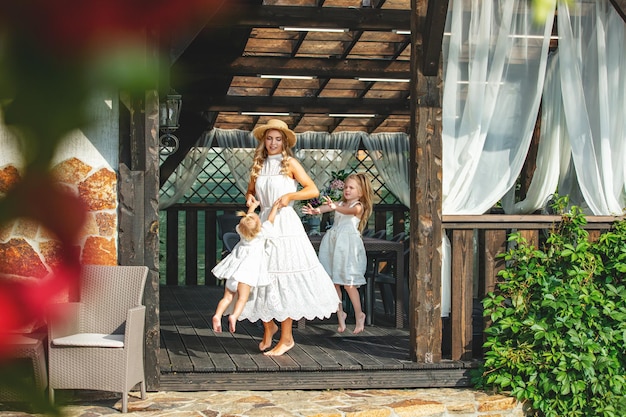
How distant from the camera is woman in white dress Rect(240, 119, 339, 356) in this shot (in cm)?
464

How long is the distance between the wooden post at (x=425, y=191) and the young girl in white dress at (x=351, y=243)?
1209 millimetres

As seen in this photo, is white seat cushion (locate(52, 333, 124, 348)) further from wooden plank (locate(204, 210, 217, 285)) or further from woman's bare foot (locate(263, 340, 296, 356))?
wooden plank (locate(204, 210, 217, 285))

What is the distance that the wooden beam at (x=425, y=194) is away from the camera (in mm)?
4375

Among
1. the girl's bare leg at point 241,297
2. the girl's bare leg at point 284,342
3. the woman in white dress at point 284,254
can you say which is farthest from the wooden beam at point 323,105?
the girl's bare leg at point 241,297

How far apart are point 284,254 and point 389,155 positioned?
7289mm

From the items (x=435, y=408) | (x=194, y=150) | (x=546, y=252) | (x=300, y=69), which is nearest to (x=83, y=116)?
(x=435, y=408)

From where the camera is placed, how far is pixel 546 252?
15.4 feet

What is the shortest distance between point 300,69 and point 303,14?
1.55 metres

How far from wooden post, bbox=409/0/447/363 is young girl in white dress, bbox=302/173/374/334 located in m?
1.21

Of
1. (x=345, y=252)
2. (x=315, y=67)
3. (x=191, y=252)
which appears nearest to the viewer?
(x=345, y=252)

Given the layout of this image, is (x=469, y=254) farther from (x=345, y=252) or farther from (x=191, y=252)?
(x=191, y=252)

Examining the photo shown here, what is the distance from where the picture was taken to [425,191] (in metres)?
4.39

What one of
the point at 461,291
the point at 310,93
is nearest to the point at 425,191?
the point at 461,291

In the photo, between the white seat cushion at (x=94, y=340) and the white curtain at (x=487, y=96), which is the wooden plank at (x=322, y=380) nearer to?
the white seat cushion at (x=94, y=340)
